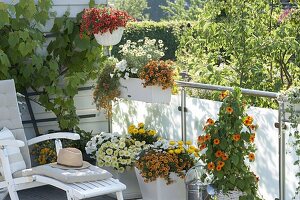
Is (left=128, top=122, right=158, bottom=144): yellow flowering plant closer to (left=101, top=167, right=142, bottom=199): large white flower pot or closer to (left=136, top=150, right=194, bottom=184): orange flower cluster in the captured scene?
(left=101, top=167, right=142, bottom=199): large white flower pot

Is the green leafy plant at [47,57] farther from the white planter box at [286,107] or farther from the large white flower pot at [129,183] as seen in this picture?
the white planter box at [286,107]

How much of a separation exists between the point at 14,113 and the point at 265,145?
2.03 metres

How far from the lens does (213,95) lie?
6.82 m

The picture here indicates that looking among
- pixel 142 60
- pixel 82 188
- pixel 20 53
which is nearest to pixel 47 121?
pixel 20 53

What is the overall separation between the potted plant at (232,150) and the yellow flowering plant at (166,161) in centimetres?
62

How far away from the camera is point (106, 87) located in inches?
244

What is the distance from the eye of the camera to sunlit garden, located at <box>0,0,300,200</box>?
184 inches

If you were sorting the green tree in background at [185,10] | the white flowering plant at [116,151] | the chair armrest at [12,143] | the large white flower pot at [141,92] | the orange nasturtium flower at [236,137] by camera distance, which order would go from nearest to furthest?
the orange nasturtium flower at [236,137]
the chair armrest at [12,143]
the white flowering plant at [116,151]
the large white flower pot at [141,92]
the green tree in background at [185,10]

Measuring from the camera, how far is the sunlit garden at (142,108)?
15.3 ft

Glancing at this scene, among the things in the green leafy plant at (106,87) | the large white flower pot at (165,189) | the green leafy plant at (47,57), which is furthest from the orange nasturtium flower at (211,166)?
the green leafy plant at (47,57)

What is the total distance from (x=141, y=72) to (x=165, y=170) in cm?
94

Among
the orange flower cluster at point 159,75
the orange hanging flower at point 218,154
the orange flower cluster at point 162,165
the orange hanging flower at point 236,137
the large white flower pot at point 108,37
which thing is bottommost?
the orange flower cluster at point 162,165

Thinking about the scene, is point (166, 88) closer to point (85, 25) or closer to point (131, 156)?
point (131, 156)

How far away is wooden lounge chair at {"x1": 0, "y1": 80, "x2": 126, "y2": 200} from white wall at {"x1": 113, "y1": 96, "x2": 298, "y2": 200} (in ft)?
3.06
